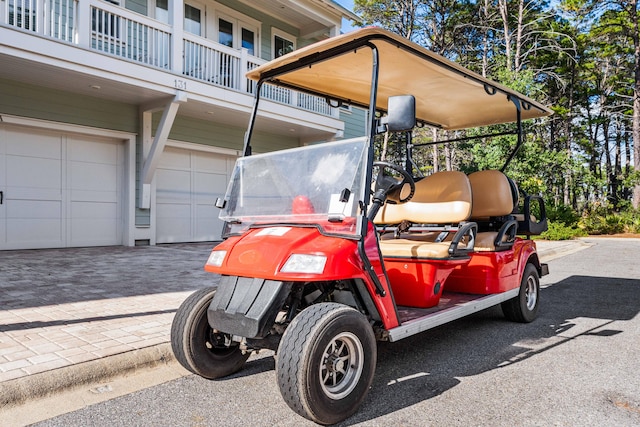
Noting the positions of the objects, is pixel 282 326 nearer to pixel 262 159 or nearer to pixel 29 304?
pixel 262 159

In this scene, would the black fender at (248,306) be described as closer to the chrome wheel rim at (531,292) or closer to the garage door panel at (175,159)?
the chrome wheel rim at (531,292)

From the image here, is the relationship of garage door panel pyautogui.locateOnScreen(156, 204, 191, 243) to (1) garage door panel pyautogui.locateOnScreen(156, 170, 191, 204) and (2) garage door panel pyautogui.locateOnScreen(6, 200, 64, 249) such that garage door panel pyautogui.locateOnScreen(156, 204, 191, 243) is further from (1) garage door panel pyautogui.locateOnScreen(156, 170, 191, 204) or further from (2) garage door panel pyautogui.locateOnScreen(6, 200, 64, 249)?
(2) garage door panel pyautogui.locateOnScreen(6, 200, 64, 249)

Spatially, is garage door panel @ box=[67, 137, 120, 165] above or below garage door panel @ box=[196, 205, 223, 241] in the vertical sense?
above

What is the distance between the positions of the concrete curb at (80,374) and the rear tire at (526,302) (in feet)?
10.9

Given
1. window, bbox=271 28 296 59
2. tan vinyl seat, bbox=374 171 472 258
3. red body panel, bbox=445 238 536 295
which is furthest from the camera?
window, bbox=271 28 296 59

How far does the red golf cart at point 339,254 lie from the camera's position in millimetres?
2578

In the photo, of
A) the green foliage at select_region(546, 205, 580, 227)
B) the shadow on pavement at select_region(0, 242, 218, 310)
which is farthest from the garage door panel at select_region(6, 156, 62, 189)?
the green foliage at select_region(546, 205, 580, 227)

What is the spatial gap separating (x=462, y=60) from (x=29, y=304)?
23.2 metres

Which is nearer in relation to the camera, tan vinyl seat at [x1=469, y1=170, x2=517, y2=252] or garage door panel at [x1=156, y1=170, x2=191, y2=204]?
tan vinyl seat at [x1=469, y1=170, x2=517, y2=252]

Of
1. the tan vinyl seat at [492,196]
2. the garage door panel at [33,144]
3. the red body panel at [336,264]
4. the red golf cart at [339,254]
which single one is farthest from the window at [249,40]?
the red body panel at [336,264]

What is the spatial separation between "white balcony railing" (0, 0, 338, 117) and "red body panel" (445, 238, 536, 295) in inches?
152

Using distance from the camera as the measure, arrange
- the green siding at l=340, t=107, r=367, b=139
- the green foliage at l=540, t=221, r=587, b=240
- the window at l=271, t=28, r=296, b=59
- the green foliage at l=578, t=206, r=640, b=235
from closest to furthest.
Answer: the window at l=271, t=28, r=296, b=59 → the green siding at l=340, t=107, r=367, b=139 → the green foliage at l=540, t=221, r=587, b=240 → the green foliage at l=578, t=206, r=640, b=235

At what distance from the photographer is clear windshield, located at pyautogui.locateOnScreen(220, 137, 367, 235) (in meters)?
2.96

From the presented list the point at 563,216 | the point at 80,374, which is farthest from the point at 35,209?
the point at 563,216
